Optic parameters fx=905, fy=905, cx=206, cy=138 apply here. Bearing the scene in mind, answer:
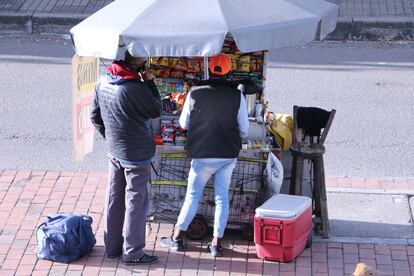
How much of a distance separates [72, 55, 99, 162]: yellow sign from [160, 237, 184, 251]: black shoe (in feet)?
3.46

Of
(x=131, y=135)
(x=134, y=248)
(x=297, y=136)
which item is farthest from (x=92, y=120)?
(x=297, y=136)

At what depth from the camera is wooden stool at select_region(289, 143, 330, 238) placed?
25.3 feet

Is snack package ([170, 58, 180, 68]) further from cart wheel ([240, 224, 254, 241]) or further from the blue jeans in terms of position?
cart wheel ([240, 224, 254, 241])

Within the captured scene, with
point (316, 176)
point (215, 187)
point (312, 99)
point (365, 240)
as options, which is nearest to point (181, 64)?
point (215, 187)

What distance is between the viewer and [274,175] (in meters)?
7.68

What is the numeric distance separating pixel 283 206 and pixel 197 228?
836mm

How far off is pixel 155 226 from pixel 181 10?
6.68 feet

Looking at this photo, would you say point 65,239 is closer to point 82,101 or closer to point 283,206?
point 82,101

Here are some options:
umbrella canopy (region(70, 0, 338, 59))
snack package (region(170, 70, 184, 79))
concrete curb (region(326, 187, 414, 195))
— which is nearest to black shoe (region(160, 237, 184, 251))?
snack package (region(170, 70, 184, 79))

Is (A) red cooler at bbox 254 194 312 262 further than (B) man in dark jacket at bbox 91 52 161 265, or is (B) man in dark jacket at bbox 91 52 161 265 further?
(A) red cooler at bbox 254 194 312 262

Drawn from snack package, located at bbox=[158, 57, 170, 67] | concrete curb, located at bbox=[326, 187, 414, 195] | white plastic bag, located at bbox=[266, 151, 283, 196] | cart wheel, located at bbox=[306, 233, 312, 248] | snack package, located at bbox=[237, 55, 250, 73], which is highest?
snack package, located at bbox=[237, 55, 250, 73]

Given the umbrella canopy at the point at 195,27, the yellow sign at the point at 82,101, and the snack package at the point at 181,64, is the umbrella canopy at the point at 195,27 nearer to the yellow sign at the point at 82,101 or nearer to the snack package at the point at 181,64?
the yellow sign at the point at 82,101

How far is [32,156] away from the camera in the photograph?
32.7 ft

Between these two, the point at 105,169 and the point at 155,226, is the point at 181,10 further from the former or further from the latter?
the point at 105,169
